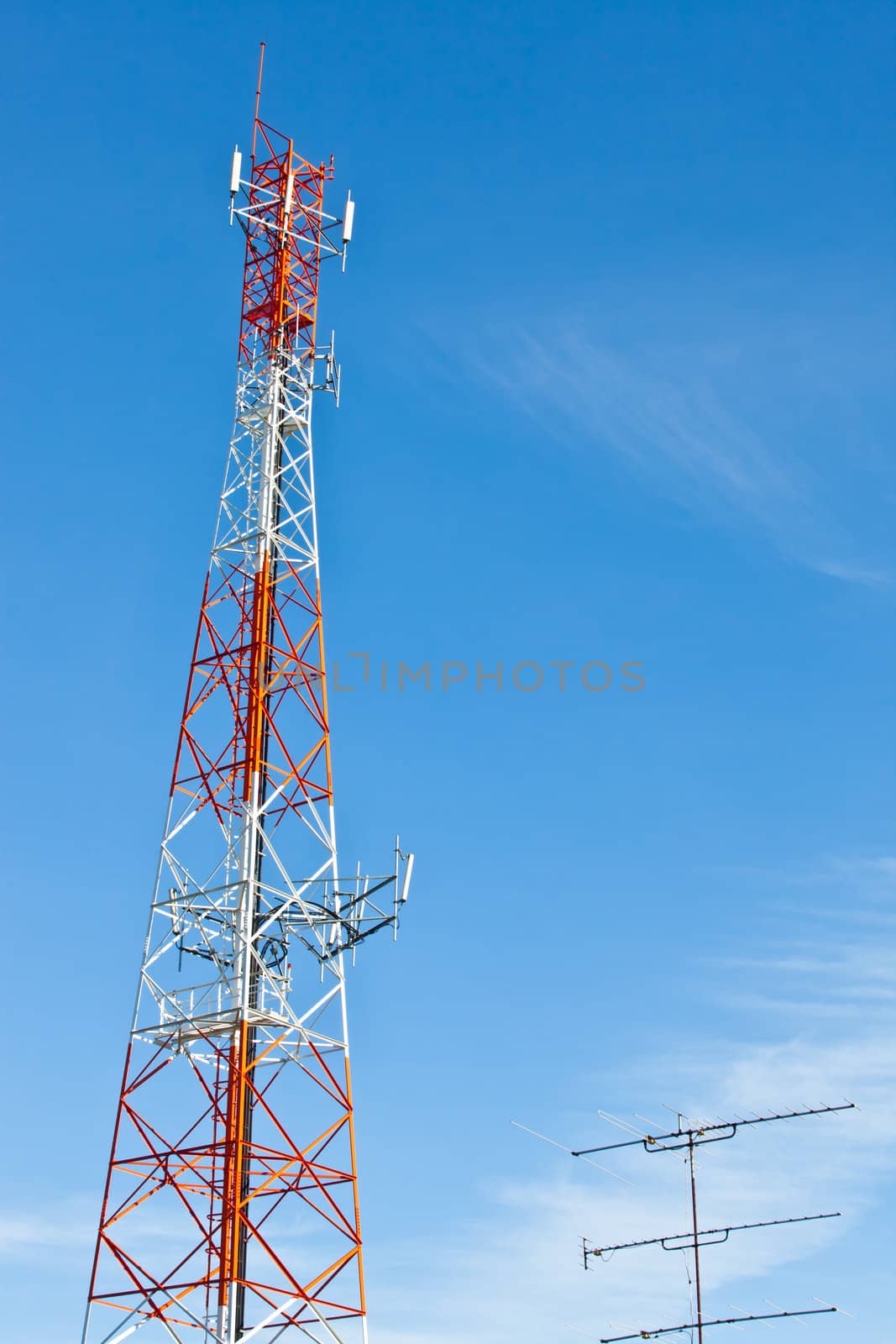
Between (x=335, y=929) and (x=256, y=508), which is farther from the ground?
(x=256, y=508)

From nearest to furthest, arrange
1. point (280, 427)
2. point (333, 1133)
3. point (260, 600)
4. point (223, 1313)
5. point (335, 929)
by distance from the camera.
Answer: point (223, 1313)
point (333, 1133)
point (335, 929)
point (260, 600)
point (280, 427)

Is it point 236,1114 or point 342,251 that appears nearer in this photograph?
point 236,1114

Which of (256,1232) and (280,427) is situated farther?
(280,427)

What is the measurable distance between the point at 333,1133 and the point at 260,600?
17.3 meters

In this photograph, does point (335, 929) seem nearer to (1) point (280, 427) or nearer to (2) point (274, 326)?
(1) point (280, 427)

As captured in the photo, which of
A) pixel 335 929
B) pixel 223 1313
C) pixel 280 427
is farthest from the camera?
pixel 280 427

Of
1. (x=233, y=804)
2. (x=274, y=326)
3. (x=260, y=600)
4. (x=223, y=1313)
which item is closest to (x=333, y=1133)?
(x=223, y=1313)

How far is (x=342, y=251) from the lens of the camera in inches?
2384

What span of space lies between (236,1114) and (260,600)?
1679cm

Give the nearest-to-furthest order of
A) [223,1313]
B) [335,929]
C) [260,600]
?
[223,1313] → [335,929] → [260,600]

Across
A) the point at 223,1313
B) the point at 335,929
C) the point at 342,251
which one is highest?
the point at 342,251

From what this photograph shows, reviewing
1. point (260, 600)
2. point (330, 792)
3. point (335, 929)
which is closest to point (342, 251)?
point (260, 600)

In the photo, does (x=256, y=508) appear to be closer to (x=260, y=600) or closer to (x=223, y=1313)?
(x=260, y=600)

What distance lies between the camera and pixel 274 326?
5841cm
